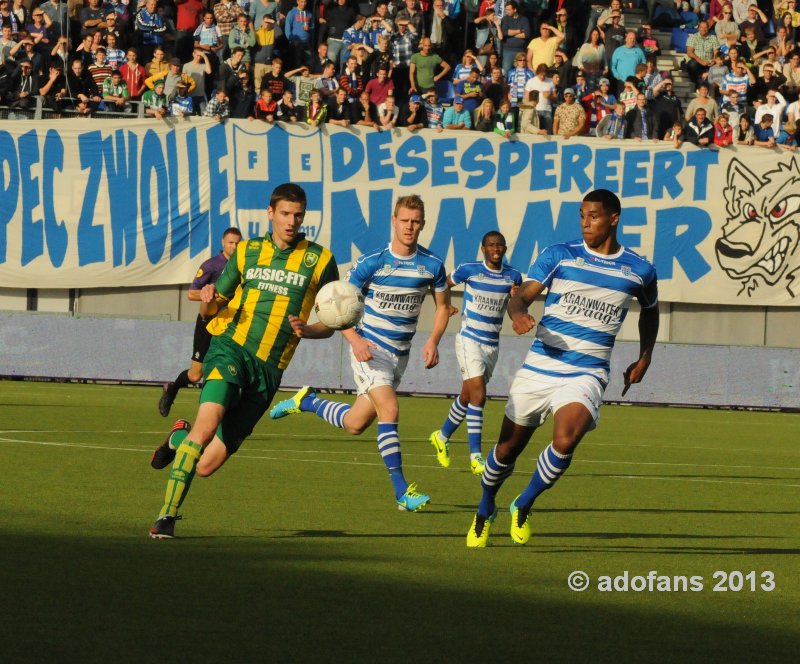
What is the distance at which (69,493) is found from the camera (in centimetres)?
1148

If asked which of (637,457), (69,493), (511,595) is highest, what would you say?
(511,595)

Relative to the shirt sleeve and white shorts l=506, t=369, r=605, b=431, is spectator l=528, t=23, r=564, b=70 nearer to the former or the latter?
the shirt sleeve

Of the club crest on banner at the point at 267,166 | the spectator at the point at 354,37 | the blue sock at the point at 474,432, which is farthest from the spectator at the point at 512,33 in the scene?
the blue sock at the point at 474,432

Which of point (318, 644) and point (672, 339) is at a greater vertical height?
point (318, 644)

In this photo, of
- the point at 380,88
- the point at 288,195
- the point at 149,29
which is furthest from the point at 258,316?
the point at 149,29

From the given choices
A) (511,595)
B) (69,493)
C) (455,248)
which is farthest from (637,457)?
(455,248)

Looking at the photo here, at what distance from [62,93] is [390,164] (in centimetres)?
648

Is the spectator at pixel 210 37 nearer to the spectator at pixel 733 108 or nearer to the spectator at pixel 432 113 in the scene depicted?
the spectator at pixel 432 113

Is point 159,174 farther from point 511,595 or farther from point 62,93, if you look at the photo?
point 511,595

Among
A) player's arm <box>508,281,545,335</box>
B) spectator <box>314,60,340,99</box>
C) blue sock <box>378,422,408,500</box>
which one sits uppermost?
player's arm <box>508,281,545,335</box>

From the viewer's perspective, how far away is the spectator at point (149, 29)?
3084 centimetres

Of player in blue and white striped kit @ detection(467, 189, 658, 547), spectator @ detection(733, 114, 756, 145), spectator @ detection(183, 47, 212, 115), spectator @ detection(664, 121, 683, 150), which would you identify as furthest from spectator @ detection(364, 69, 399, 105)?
player in blue and white striped kit @ detection(467, 189, 658, 547)

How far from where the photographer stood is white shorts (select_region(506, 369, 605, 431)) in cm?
941

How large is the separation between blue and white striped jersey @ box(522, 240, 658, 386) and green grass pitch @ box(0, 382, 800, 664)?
1135 millimetres
